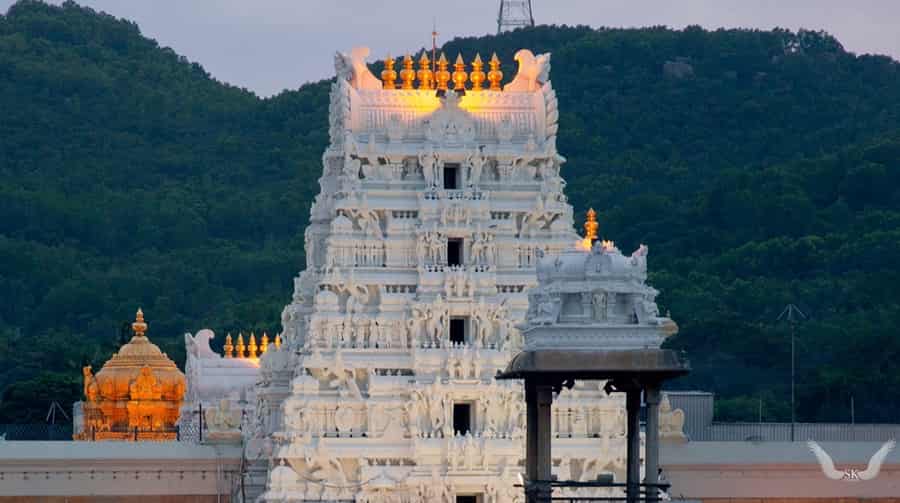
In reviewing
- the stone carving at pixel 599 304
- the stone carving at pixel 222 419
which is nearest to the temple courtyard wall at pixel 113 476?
the stone carving at pixel 222 419

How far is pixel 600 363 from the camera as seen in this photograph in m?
62.3

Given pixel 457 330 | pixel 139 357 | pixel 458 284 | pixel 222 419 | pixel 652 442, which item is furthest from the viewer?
pixel 139 357

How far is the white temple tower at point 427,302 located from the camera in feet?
273

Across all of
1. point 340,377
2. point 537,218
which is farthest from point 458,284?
point 340,377

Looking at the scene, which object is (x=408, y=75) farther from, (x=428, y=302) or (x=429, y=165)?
(x=428, y=302)

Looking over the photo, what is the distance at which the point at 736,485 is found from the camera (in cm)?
9312

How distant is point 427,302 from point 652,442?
22.3 m

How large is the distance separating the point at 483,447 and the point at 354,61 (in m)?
10.2

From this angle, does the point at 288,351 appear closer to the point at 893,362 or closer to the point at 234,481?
the point at 234,481

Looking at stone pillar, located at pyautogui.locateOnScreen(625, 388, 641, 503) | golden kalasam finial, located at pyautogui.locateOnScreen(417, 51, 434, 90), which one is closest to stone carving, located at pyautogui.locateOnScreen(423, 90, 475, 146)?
golden kalasam finial, located at pyautogui.locateOnScreen(417, 51, 434, 90)

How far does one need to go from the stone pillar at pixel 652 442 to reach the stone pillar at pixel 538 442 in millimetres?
1699

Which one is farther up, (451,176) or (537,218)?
(451,176)

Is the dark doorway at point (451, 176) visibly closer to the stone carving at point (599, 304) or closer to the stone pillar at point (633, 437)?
the stone carving at point (599, 304)

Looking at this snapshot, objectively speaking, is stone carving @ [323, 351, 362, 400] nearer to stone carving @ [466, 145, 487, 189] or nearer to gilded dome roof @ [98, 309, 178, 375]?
stone carving @ [466, 145, 487, 189]
